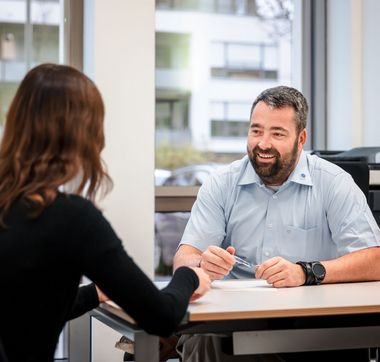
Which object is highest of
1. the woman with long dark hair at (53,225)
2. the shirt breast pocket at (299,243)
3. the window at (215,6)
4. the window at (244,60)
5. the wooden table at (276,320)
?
the window at (215,6)

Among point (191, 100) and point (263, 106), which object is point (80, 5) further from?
point (263, 106)

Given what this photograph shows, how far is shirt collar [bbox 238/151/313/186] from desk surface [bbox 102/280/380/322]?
499 mm

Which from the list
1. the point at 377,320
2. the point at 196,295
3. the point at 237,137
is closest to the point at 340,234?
the point at 377,320

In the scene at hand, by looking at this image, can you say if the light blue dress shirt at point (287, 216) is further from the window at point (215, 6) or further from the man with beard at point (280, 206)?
the window at point (215, 6)

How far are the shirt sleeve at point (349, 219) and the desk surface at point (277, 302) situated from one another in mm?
284

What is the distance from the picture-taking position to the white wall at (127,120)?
322 centimetres

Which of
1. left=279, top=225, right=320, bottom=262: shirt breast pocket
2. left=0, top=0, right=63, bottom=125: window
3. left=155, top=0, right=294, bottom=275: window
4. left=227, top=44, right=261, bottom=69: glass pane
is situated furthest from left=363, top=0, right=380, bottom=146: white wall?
left=0, top=0, right=63, bottom=125: window

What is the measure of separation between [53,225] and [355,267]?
3.99 ft

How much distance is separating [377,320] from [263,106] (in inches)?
36.6

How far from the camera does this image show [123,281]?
150 cm

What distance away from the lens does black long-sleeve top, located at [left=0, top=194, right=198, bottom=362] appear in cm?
143

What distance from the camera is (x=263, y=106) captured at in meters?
2.62

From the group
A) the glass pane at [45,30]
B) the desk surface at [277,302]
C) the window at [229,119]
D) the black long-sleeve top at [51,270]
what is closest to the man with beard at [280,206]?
the desk surface at [277,302]

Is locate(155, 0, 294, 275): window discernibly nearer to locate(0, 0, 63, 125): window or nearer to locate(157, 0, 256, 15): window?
locate(157, 0, 256, 15): window
